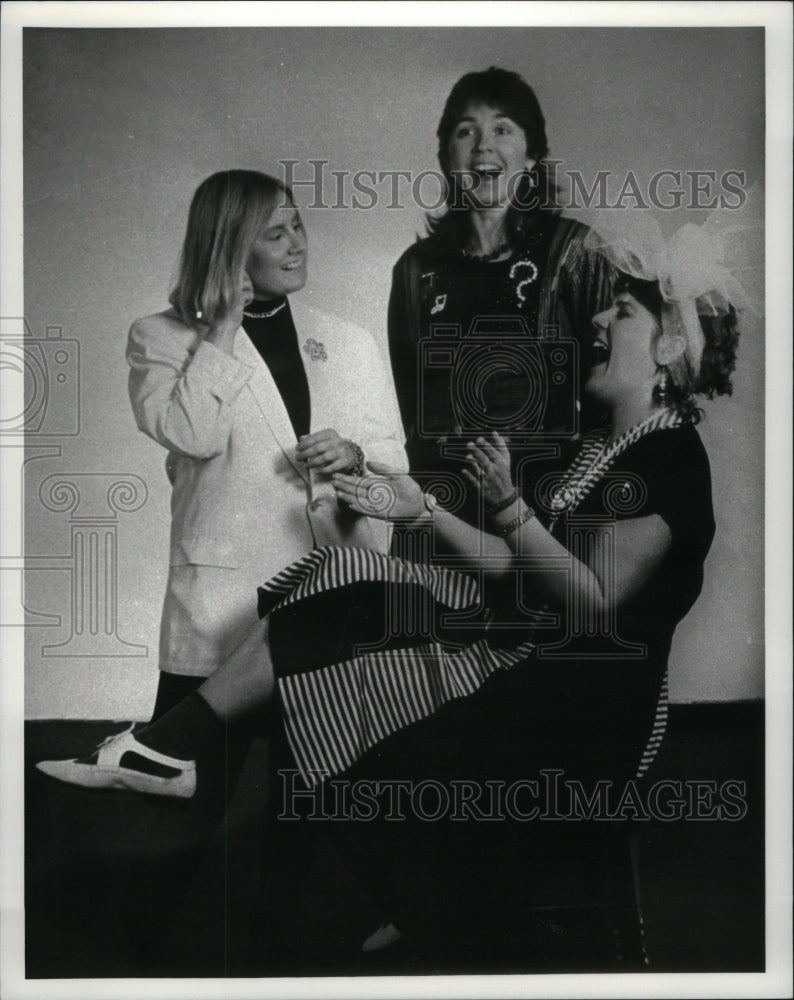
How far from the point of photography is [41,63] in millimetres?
2482

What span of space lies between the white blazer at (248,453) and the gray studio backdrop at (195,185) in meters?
0.07

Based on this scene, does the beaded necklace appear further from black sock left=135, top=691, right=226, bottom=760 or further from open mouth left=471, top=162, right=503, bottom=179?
black sock left=135, top=691, right=226, bottom=760

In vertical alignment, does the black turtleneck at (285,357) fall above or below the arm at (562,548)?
above

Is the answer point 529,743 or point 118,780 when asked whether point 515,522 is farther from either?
point 118,780

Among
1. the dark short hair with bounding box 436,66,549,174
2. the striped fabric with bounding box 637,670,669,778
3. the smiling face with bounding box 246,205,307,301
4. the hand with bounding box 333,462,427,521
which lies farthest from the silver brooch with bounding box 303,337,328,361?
the striped fabric with bounding box 637,670,669,778

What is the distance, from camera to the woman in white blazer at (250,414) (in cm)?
246

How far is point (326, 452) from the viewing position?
8.05 ft

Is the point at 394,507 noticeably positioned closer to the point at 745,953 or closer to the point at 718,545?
the point at 718,545

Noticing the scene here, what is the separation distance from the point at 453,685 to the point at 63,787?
90 cm

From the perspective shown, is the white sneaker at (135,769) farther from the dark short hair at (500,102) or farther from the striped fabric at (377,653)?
the dark short hair at (500,102)

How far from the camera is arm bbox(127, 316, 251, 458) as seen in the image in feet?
8.09

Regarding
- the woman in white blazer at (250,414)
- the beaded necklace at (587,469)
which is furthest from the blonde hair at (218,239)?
the beaded necklace at (587,469)

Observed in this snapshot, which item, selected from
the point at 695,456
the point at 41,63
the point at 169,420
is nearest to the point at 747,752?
the point at 695,456

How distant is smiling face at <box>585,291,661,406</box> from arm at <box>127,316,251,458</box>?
2.56 ft
